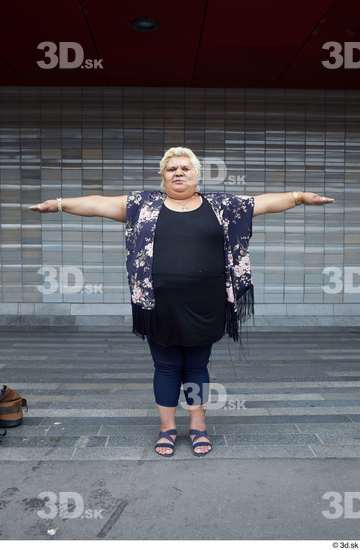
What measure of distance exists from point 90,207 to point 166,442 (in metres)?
1.56

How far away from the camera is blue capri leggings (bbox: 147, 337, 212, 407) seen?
321 cm

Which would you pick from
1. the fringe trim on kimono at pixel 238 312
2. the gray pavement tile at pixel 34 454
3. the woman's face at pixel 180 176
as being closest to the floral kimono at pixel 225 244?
the fringe trim on kimono at pixel 238 312

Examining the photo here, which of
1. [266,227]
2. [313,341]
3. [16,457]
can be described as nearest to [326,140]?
[266,227]

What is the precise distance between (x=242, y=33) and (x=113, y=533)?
5.72 m

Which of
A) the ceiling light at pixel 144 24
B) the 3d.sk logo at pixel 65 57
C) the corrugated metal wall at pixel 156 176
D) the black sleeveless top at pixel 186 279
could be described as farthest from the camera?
the corrugated metal wall at pixel 156 176

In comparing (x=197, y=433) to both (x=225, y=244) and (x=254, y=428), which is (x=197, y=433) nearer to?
(x=254, y=428)

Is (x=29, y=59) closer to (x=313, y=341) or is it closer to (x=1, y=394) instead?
(x=1, y=394)

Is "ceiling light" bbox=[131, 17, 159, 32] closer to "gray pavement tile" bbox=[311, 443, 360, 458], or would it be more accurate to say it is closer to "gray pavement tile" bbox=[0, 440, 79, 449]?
"gray pavement tile" bbox=[0, 440, 79, 449]

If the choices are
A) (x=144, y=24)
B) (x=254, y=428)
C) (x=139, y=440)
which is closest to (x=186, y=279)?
(x=139, y=440)

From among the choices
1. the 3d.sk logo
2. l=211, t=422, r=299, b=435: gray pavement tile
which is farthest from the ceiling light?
l=211, t=422, r=299, b=435: gray pavement tile

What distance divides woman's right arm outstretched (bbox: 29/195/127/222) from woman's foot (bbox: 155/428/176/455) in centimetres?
139

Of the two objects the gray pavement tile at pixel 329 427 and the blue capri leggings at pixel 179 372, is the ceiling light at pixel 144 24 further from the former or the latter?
the gray pavement tile at pixel 329 427

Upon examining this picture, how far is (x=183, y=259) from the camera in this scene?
2979 millimetres

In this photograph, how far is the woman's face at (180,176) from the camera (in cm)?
304
